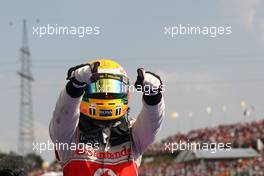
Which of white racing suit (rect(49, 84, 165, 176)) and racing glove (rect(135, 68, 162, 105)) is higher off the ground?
racing glove (rect(135, 68, 162, 105))

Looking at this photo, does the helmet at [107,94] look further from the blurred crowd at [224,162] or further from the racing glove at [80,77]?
the blurred crowd at [224,162]

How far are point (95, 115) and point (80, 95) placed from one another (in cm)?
37

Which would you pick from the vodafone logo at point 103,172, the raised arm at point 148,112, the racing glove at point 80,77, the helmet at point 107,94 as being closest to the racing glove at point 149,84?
the raised arm at point 148,112

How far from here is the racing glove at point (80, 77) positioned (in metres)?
5.05

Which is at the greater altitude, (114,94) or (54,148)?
(114,94)

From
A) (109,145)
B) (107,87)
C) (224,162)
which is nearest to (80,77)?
(107,87)

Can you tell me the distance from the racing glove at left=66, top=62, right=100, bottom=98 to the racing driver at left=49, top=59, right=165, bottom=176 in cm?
14

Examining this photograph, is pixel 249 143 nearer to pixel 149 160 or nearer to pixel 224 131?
pixel 224 131

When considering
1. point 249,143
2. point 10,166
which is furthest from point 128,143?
point 249,143

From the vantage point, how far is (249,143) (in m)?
31.0

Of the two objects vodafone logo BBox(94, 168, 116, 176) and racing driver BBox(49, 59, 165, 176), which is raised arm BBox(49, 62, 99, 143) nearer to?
racing driver BBox(49, 59, 165, 176)

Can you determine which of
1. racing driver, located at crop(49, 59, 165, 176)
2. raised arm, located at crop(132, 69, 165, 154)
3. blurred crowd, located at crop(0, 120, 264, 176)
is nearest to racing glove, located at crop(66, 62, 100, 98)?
racing driver, located at crop(49, 59, 165, 176)

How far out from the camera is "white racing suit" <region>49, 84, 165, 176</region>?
18.3ft

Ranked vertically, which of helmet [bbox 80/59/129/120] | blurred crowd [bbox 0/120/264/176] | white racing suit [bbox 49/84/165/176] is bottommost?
blurred crowd [bbox 0/120/264/176]
